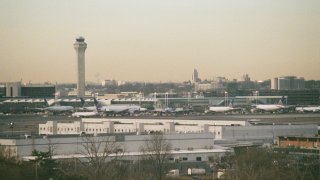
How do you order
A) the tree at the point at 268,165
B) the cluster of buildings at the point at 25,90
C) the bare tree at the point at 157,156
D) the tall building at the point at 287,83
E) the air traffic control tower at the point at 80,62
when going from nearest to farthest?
1. the tree at the point at 268,165
2. the bare tree at the point at 157,156
3. the cluster of buildings at the point at 25,90
4. the air traffic control tower at the point at 80,62
5. the tall building at the point at 287,83

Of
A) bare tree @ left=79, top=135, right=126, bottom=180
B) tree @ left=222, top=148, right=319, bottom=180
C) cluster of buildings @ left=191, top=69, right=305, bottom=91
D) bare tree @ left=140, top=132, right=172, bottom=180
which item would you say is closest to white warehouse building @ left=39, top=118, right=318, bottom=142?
bare tree @ left=140, top=132, right=172, bottom=180

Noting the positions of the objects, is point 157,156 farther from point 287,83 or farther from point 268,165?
point 287,83

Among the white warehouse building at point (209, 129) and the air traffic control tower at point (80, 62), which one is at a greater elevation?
the air traffic control tower at point (80, 62)

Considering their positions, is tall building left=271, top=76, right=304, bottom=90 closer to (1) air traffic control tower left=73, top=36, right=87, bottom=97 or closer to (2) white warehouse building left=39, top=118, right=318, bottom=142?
(1) air traffic control tower left=73, top=36, right=87, bottom=97

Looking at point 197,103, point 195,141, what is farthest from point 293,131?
point 197,103

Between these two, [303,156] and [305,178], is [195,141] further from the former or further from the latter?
[305,178]

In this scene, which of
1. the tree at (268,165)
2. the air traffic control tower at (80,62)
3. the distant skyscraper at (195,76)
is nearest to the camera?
the tree at (268,165)

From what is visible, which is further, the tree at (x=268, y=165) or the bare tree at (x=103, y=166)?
the tree at (x=268, y=165)

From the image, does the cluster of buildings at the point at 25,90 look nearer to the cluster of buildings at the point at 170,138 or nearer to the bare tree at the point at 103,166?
the cluster of buildings at the point at 170,138

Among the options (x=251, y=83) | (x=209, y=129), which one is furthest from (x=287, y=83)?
(x=209, y=129)

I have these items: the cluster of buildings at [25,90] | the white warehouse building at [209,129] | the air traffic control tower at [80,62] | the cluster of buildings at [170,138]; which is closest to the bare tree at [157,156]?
the cluster of buildings at [170,138]
